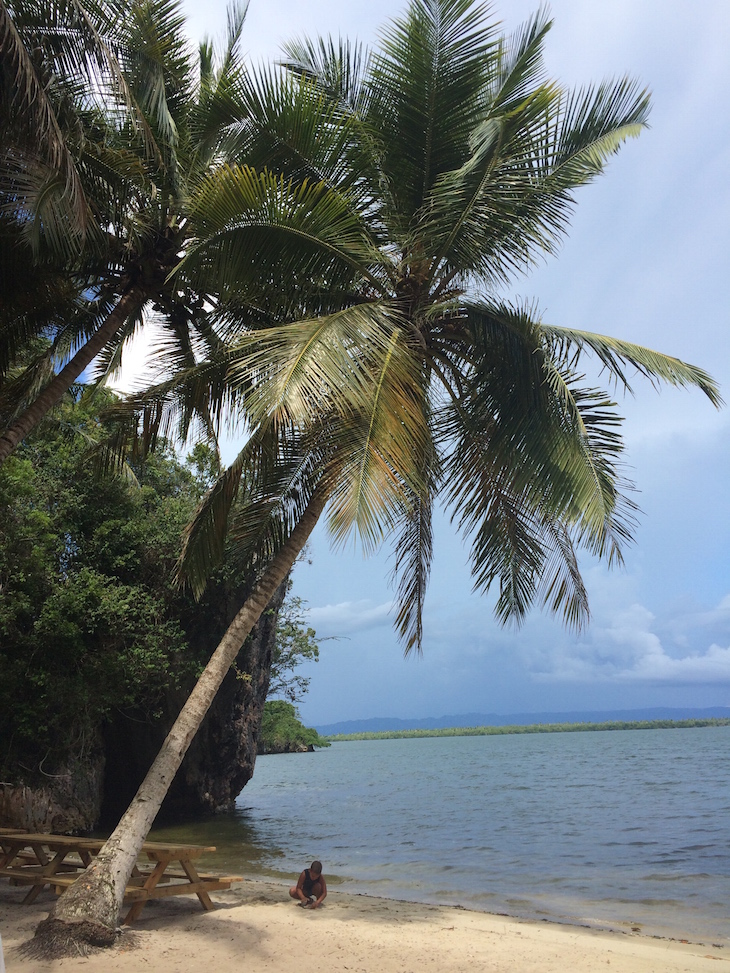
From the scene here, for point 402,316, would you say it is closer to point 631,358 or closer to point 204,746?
point 631,358

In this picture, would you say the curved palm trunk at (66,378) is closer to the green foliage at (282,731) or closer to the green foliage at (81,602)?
the green foliage at (81,602)

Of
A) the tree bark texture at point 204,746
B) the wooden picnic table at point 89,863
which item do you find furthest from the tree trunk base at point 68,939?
the tree bark texture at point 204,746

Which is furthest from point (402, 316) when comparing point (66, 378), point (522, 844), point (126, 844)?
point (522, 844)

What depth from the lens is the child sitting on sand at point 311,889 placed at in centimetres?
845

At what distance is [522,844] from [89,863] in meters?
11.6

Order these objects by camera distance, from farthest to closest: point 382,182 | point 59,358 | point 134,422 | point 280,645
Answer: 1. point 280,645
2. point 59,358
3. point 134,422
4. point 382,182

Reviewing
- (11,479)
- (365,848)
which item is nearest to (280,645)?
(365,848)

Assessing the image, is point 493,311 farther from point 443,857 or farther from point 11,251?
point 443,857

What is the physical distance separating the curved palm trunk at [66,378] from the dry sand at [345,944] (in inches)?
183

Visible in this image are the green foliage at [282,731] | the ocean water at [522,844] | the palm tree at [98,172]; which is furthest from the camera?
the green foliage at [282,731]

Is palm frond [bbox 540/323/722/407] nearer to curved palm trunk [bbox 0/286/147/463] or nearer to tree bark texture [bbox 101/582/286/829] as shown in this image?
curved palm trunk [bbox 0/286/147/463]

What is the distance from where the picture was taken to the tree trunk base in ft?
19.7

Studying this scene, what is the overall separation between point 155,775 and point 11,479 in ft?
21.9

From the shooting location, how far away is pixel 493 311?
27.6 ft
